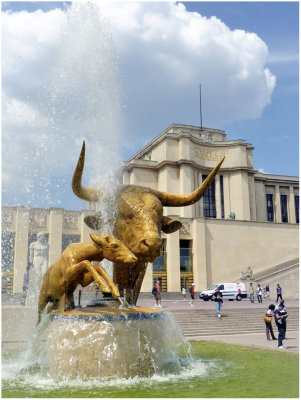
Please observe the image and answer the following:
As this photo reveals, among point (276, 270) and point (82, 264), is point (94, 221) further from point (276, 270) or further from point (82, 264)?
point (276, 270)

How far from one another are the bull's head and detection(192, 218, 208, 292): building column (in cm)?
3196

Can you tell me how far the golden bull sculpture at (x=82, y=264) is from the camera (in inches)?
291

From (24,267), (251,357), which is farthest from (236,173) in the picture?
(251,357)

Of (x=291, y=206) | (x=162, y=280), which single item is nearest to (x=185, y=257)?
(x=162, y=280)

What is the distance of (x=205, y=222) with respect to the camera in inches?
1634

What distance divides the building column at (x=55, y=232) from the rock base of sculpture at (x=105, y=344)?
100 ft

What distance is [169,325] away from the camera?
7961 mm

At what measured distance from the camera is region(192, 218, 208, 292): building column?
3991 centimetres

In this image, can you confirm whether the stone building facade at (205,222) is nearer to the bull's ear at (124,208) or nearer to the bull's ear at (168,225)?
the bull's ear at (168,225)

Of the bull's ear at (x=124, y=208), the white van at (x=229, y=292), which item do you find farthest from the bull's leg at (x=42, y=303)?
the white van at (x=229, y=292)

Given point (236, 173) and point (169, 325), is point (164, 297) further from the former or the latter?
point (169, 325)

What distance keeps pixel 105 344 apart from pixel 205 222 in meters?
35.1

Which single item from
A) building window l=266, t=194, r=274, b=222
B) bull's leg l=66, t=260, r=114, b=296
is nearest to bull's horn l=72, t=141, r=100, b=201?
bull's leg l=66, t=260, r=114, b=296

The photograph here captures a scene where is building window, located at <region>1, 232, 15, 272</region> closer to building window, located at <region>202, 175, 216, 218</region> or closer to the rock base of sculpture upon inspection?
building window, located at <region>202, 175, 216, 218</region>
